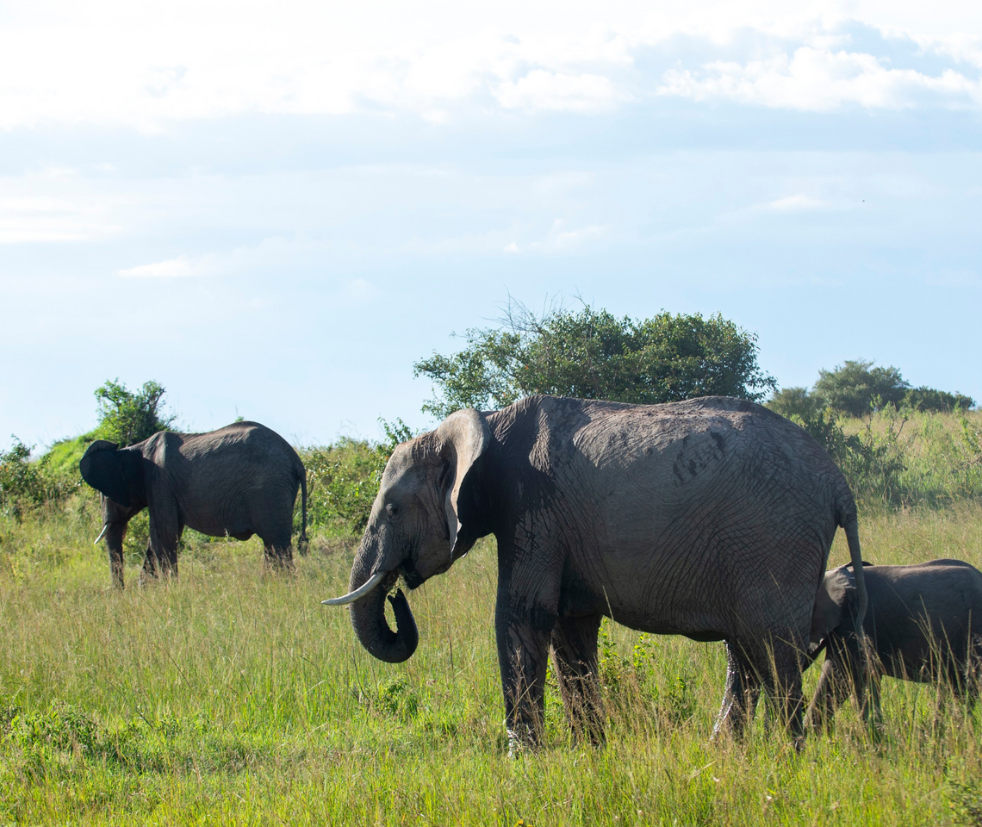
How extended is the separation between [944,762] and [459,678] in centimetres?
361

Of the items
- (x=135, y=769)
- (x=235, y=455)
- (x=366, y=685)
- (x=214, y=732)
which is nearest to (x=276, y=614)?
(x=366, y=685)

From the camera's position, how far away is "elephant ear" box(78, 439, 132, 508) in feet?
44.9

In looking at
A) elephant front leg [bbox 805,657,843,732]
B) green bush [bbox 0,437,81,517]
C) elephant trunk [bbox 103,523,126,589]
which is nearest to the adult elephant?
elephant front leg [bbox 805,657,843,732]

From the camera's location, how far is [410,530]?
591 cm

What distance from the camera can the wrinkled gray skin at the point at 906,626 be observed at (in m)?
5.65

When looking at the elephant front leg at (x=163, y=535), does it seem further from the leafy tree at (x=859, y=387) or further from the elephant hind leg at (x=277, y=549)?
the leafy tree at (x=859, y=387)

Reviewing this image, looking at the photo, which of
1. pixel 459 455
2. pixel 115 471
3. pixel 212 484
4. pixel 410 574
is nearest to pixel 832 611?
pixel 459 455

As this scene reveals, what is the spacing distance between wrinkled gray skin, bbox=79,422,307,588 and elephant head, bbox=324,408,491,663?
7192 mm

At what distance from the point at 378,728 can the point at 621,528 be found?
2355 mm

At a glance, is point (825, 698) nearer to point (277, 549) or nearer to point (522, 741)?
point (522, 741)

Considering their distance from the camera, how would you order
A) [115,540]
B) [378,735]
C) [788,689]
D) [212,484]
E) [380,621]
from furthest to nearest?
[115,540], [212,484], [378,735], [380,621], [788,689]

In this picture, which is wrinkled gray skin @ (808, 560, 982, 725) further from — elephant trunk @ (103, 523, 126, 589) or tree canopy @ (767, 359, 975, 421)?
tree canopy @ (767, 359, 975, 421)

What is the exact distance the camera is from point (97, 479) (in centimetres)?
1372

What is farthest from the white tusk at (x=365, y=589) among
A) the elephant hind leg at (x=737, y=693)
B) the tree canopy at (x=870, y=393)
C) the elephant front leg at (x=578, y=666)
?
the tree canopy at (x=870, y=393)
